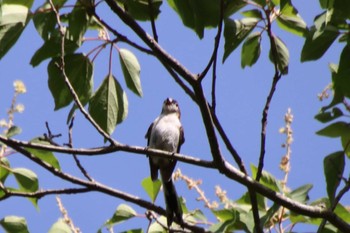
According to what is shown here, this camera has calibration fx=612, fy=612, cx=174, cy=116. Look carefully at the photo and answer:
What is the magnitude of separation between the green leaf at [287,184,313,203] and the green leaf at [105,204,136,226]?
39.0 inches

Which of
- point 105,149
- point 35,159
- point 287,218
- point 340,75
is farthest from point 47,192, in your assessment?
point 340,75

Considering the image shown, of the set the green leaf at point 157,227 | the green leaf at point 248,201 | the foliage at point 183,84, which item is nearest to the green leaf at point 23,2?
the foliage at point 183,84

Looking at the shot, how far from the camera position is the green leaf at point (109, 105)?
10.3 feet

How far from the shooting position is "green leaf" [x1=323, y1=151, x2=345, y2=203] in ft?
9.38

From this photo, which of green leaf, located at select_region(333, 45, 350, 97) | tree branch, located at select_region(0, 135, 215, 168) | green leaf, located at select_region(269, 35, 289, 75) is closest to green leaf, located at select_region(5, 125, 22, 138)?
tree branch, located at select_region(0, 135, 215, 168)

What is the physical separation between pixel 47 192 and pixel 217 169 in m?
0.92

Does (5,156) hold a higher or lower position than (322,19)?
lower

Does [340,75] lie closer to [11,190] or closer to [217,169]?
[217,169]

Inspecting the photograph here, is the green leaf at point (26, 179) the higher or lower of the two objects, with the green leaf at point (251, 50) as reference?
lower

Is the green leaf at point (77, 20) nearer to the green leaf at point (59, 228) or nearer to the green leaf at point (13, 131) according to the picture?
the green leaf at point (13, 131)

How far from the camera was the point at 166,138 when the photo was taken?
631 cm

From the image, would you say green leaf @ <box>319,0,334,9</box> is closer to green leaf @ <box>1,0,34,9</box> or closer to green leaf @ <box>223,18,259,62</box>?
green leaf @ <box>223,18,259,62</box>

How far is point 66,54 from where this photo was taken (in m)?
3.15

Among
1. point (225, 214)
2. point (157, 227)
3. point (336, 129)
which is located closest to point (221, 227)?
point (225, 214)
